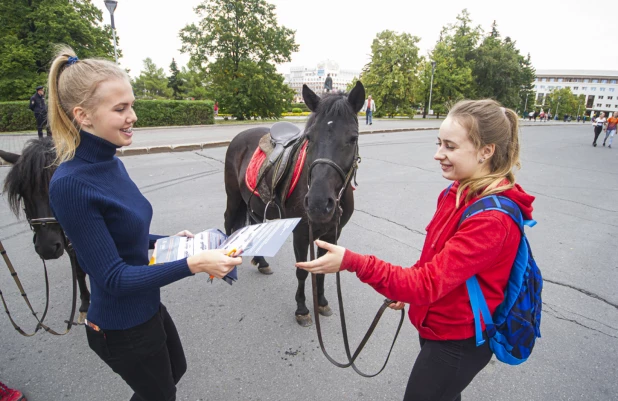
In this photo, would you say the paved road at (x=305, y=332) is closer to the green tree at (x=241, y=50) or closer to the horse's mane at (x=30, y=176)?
the horse's mane at (x=30, y=176)

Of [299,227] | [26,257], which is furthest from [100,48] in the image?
[299,227]

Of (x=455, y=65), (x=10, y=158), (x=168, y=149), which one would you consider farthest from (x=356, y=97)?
(x=455, y=65)

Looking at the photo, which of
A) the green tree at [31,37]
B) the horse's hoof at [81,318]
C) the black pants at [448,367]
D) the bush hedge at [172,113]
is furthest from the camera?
the green tree at [31,37]

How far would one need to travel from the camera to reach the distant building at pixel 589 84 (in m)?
115

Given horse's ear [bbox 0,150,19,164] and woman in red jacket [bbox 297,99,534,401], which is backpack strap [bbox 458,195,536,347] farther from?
horse's ear [bbox 0,150,19,164]

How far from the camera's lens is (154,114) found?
736 inches

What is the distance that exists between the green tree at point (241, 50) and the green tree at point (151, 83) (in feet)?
78.9

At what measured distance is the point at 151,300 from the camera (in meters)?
1.51

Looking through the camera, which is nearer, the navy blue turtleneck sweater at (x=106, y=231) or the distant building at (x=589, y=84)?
the navy blue turtleneck sweater at (x=106, y=231)

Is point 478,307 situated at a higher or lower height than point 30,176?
lower

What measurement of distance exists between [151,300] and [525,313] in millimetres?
1678

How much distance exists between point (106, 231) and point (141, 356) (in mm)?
632

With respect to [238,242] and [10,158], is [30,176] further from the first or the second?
[238,242]

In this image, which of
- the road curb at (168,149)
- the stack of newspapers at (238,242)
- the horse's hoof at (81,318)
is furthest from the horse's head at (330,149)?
the road curb at (168,149)
